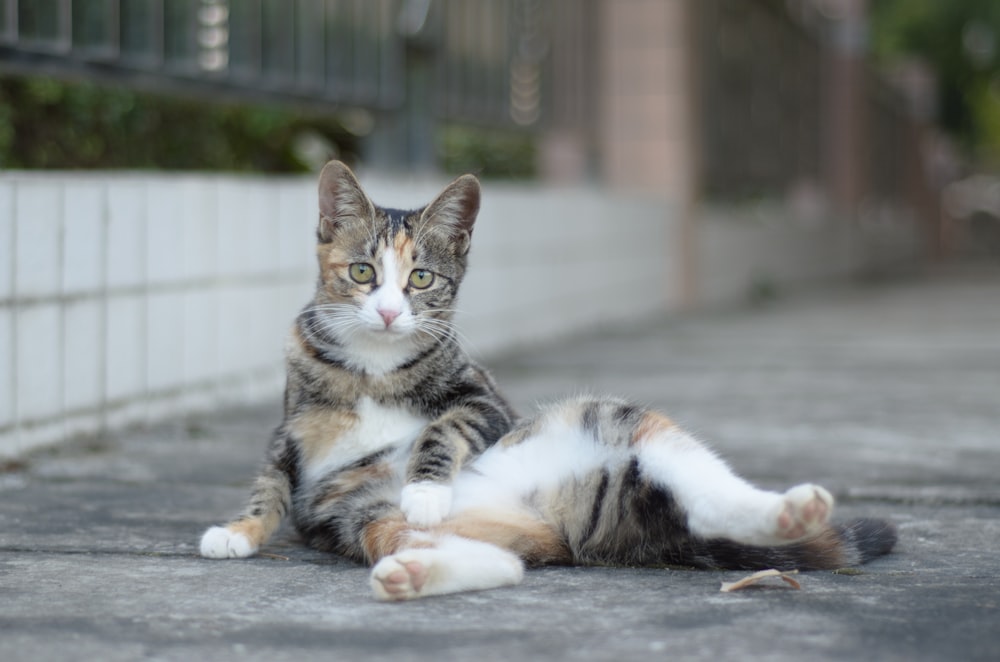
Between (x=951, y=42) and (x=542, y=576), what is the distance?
66.6 feet

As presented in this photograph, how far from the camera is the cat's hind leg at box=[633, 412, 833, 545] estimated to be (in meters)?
2.63

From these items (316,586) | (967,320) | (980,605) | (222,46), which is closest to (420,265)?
(316,586)

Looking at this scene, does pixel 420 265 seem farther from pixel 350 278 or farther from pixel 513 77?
pixel 513 77

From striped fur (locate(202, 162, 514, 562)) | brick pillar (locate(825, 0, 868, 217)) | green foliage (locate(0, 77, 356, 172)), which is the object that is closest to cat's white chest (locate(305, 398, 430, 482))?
striped fur (locate(202, 162, 514, 562))

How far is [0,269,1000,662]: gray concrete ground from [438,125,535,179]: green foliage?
3751mm

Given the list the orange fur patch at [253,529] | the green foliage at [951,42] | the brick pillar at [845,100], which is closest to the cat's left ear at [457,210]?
the orange fur patch at [253,529]

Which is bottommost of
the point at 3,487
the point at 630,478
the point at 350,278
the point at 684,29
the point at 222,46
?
the point at 3,487

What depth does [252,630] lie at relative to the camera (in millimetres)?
2465

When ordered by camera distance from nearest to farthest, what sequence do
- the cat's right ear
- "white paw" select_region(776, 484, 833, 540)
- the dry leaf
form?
"white paw" select_region(776, 484, 833, 540) → the dry leaf → the cat's right ear

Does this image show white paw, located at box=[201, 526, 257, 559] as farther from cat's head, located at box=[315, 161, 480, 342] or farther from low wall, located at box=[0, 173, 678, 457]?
low wall, located at box=[0, 173, 678, 457]

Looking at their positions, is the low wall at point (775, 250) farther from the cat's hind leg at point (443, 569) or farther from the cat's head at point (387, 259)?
the cat's hind leg at point (443, 569)

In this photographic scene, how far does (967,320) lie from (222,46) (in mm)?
7581

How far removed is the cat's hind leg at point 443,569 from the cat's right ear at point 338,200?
872 millimetres

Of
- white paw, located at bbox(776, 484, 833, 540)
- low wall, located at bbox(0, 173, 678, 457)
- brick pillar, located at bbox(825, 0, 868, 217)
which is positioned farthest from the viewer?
brick pillar, located at bbox(825, 0, 868, 217)
